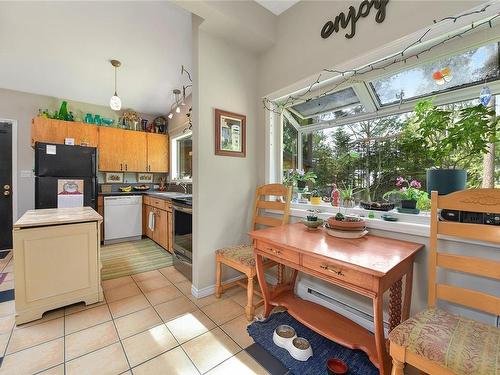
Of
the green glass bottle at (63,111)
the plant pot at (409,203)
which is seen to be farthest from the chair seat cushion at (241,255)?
the green glass bottle at (63,111)

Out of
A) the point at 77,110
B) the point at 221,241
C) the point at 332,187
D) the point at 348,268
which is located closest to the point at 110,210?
the point at 77,110

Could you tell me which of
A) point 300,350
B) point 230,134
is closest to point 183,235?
point 230,134

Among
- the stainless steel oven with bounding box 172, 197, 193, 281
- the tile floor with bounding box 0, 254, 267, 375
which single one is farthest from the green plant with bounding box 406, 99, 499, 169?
the stainless steel oven with bounding box 172, 197, 193, 281

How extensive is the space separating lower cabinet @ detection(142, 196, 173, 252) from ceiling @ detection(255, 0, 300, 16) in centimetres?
268

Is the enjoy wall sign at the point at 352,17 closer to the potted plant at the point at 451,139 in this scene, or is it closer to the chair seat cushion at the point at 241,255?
the potted plant at the point at 451,139

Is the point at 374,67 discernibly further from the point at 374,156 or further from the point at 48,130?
the point at 48,130

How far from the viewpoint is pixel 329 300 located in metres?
1.90

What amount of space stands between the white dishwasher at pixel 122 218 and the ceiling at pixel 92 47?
1884mm

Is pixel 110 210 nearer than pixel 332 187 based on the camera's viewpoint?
No

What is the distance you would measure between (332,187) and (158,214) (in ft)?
9.23

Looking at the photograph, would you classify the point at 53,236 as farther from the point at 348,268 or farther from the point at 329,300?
the point at 329,300

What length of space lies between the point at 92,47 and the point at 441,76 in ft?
11.3

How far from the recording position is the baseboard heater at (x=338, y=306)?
1.67 meters

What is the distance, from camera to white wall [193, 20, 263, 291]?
2168mm
